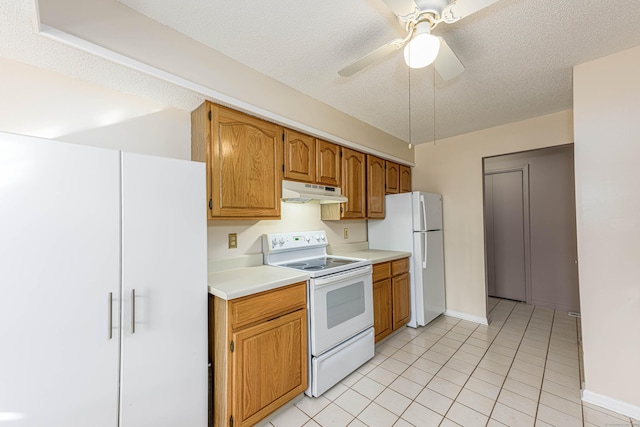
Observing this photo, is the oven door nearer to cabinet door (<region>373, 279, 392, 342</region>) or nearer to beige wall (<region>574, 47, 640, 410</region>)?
cabinet door (<region>373, 279, 392, 342</region>)

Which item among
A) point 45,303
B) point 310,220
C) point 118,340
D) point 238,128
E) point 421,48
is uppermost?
point 421,48

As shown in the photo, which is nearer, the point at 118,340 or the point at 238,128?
Answer: the point at 118,340

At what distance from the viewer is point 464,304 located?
3.41 metres

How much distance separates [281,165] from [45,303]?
1582 millimetres

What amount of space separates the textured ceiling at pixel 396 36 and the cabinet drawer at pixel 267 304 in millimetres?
1596

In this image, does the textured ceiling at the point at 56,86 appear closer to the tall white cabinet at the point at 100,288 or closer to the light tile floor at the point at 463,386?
the tall white cabinet at the point at 100,288

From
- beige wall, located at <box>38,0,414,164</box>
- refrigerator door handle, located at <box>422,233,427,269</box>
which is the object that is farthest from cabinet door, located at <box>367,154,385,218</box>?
beige wall, located at <box>38,0,414,164</box>

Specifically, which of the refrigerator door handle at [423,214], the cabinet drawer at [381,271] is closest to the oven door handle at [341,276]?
the cabinet drawer at [381,271]

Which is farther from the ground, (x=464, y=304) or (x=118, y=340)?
(x=118, y=340)

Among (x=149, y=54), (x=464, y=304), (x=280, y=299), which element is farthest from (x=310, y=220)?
(x=464, y=304)

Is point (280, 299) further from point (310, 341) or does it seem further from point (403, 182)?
point (403, 182)

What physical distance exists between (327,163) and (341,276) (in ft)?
3.68

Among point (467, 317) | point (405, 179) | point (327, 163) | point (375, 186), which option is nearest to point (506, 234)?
point (467, 317)

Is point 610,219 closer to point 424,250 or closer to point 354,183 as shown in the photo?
point 424,250
